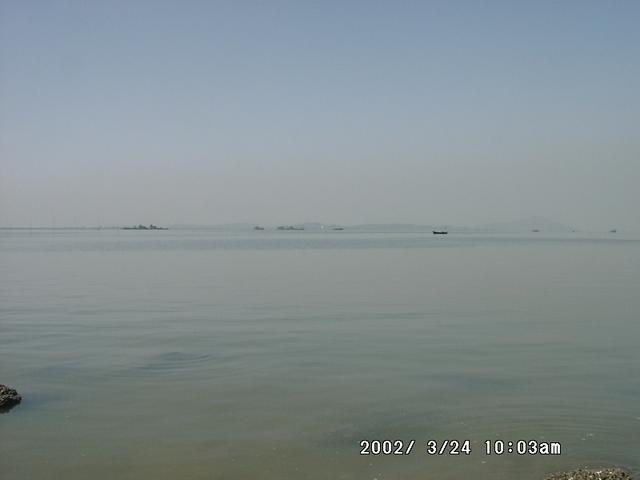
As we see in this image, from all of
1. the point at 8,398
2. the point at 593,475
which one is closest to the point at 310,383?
the point at 8,398


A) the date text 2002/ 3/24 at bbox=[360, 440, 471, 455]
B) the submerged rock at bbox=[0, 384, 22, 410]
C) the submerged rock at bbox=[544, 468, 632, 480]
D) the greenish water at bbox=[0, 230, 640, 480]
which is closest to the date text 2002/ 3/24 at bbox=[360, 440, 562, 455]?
the date text 2002/ 3/24 at bbox=[360, 440, 471, 455]

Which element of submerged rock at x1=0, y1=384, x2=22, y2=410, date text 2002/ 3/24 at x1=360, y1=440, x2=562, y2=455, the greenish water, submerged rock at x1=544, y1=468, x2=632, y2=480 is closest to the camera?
submerged rock at x1=544, y1=468, x2=632, y2=480

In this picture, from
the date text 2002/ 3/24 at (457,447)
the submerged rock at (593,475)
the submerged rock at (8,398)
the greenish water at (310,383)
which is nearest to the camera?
the submerged rock at (593,475)

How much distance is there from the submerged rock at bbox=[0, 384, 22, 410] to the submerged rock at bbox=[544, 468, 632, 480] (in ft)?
34.8

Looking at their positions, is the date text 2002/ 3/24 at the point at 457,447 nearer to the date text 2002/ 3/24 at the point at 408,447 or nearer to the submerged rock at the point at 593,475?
the date text 2002/ 3/24 at the point at 408,447

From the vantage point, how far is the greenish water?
36.1 ft

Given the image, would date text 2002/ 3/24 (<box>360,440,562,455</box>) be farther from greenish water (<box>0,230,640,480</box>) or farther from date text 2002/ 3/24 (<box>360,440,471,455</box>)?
greenish water (<box>0,230,640,480</box>)

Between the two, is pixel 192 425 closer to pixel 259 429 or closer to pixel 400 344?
pixel 259 429

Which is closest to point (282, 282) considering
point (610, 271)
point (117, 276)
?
point (117, 276)

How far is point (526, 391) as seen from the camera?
15078 millimetres

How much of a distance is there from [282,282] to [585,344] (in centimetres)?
2485

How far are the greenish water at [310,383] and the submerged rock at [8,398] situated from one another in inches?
13.3

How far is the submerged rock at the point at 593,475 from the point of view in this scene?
9.39 meters

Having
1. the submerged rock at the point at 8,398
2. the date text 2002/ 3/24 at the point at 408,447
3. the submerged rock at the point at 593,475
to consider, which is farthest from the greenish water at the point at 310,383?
the submerged rock at the point at 593,475
